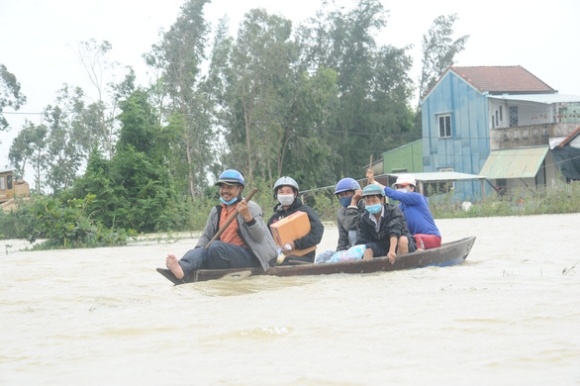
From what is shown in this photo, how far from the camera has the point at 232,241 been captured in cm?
912

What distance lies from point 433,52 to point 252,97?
663 inches

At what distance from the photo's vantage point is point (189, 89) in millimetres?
41688

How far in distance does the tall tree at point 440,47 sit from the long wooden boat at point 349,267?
43066mm

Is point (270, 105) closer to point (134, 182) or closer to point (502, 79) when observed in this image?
point (502, 79)

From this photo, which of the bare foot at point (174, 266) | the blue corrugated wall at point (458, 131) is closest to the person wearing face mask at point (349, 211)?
the bare foot at point (174, 266)

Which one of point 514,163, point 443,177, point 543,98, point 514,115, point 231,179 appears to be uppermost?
point 543,98

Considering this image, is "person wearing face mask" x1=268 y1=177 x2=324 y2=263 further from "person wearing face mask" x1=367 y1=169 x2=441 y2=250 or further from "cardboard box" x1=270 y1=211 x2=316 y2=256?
"person wearing face mask" x1=367 y1=169 x2=441 y2=250

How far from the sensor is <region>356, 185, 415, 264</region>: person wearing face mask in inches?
379

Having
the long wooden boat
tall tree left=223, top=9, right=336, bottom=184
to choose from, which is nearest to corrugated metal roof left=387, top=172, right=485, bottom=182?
tall tree left=223, top=9, right=336, bottom=184

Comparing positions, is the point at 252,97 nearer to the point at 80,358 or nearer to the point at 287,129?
the point at 287,129

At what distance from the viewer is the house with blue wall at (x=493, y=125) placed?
3628 cm

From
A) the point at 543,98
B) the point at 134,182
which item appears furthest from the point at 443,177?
the point at 134,182

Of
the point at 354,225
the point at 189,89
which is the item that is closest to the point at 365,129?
the point at 189,89

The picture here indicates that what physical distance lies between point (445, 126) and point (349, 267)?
107 feet
